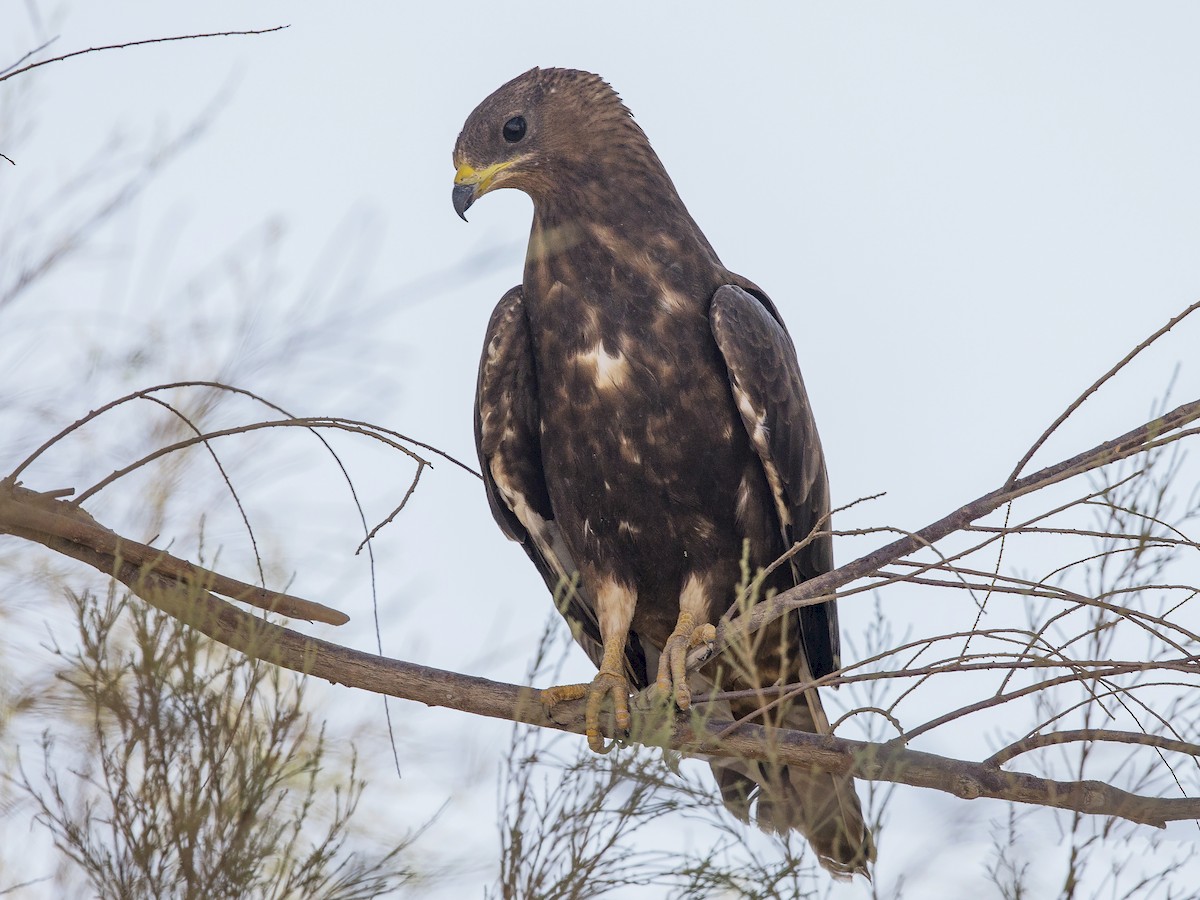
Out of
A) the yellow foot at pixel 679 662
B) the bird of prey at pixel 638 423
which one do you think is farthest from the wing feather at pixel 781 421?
the yellow foot at pixel 679 662

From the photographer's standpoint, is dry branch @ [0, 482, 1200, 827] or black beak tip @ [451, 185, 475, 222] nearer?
dry branch @ [0, 482, 1200, 827]

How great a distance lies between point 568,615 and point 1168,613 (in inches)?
90.6

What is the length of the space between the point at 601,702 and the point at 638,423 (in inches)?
34.5

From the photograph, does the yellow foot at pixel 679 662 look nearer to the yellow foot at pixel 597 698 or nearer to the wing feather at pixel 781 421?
the yellow foot at pixel 597 698

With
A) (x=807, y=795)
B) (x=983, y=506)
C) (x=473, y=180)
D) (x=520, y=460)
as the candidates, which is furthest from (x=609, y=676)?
(x=473, y=180)

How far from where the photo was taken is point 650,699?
12.9ft

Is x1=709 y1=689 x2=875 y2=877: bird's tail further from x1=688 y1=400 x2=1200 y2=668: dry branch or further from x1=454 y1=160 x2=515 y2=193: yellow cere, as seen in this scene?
x1=454 y1=160 x2=515 y2=193: yellow cere

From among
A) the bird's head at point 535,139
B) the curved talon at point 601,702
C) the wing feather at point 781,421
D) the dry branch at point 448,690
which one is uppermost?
the bird's head at point 535,139

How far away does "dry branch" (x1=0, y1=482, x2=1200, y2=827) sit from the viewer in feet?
8.88

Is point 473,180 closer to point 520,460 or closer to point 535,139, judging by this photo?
point 535,139

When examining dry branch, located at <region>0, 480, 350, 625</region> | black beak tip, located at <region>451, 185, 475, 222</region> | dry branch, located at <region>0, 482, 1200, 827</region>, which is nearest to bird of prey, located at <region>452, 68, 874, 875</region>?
black beak tip, located at <region>451, 185, 475, 222</region>

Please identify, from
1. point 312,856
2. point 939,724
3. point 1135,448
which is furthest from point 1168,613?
point 312,856

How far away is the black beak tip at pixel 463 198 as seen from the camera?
4590 mm

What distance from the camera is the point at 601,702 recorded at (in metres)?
4.13
